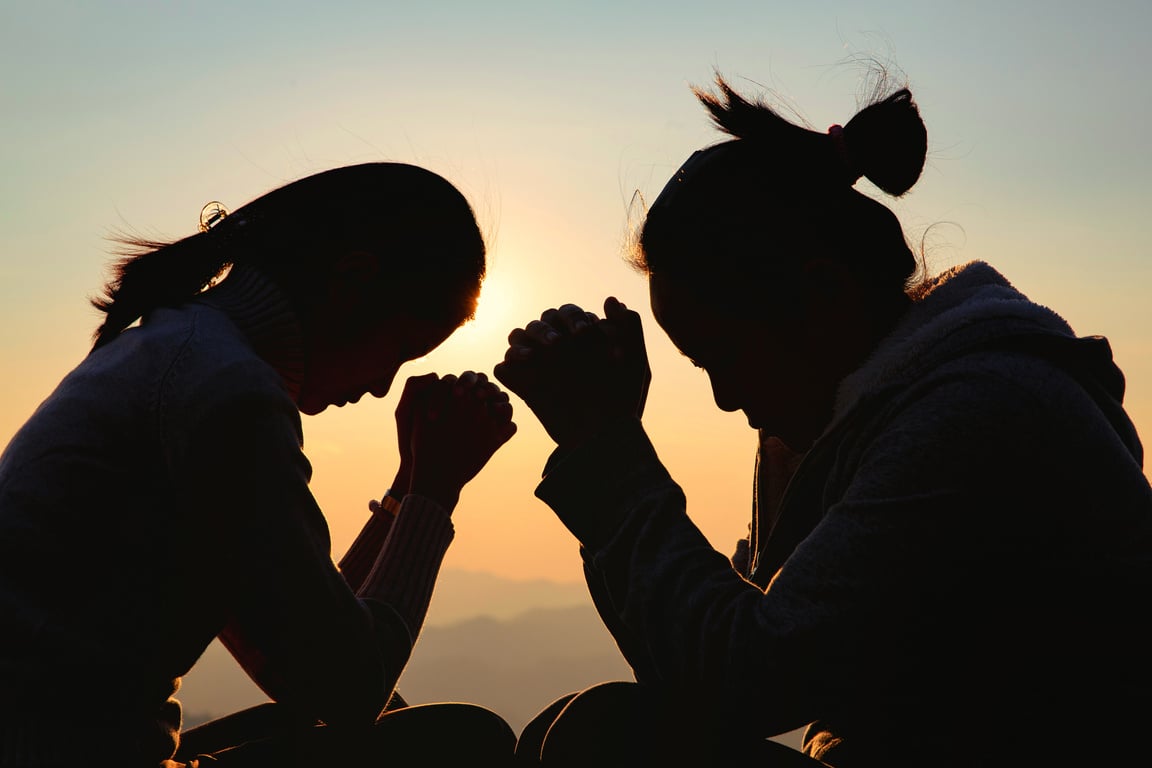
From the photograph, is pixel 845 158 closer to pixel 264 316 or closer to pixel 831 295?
pixel 831 295

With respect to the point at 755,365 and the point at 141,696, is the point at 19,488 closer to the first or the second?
the point at 141,696

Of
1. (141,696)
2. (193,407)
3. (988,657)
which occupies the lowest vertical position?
(141,696)

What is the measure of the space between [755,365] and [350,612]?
99cm

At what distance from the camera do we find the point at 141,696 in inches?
74.1

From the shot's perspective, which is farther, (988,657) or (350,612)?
(350,612)

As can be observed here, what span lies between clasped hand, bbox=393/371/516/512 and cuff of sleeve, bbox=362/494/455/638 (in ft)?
0.22

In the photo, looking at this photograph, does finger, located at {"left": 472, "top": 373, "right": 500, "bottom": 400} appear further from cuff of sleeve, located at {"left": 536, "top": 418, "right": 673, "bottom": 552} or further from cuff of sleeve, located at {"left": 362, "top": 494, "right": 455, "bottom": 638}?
cuff of sleeve, located at {"left": 536, "top": 418, "right": 673, "bottom": 552}

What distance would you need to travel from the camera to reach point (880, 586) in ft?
5.89

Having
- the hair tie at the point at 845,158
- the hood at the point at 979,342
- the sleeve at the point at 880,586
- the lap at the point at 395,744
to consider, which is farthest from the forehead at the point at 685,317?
the lap at the point at 395,744

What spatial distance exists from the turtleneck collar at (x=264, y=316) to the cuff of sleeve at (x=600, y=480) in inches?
23.5

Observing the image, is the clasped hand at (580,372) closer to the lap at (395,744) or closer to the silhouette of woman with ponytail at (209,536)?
the silhouette of woman with ponytail at (209,536)

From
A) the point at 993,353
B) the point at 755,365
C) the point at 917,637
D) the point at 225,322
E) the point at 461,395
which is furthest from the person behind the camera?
the point at 461,395

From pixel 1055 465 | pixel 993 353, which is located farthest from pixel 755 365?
pixel 1055 465

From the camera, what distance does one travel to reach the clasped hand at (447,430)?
2799mm
